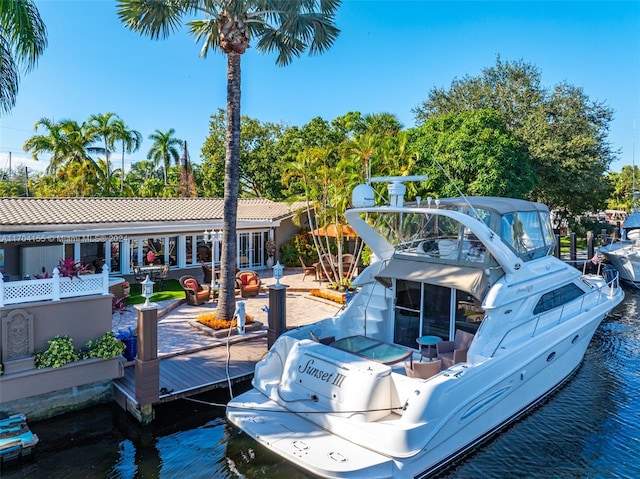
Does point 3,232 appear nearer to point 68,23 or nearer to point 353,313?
point 68,23

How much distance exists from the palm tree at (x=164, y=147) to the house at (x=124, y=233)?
2014 cm

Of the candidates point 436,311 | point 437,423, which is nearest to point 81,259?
point 436,311

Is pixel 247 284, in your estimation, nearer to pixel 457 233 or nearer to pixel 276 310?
pixel 276 310

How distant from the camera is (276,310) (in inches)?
390

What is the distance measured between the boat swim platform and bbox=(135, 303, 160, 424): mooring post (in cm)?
13

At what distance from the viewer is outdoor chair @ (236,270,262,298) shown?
642 inches

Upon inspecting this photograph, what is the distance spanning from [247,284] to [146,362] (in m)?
8.91

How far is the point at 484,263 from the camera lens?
26.2 feet

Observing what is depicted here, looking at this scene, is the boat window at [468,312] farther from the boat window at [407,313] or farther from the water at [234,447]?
the water at [234,447]

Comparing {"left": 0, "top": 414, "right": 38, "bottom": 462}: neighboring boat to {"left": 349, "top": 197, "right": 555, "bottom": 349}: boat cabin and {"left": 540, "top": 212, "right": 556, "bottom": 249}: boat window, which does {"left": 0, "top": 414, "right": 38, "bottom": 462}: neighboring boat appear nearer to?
{"left": 349, "top": 197, "right": 555, "bottom": 349}: boat cabin

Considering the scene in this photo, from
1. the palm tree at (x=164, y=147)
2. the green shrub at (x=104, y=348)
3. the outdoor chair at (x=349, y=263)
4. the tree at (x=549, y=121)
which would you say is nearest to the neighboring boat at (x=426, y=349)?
the green shrub at (x=104, y=348)

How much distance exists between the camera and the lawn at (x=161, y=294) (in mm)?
15477

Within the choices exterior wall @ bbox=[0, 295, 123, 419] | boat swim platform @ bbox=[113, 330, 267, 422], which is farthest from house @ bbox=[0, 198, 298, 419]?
boat swim platform @ bbox=[113, 330, 267, 422]

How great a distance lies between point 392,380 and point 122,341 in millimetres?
6169
